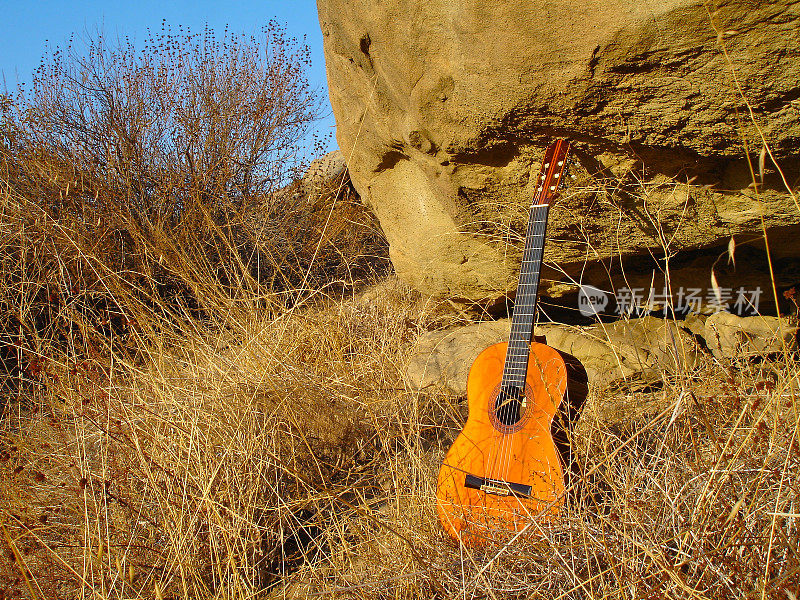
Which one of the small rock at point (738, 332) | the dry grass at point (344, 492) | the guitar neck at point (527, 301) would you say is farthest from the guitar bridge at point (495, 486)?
the small rock at point (738, 332)

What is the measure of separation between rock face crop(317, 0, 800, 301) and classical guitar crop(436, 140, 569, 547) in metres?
0.20

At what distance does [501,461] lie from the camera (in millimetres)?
1945

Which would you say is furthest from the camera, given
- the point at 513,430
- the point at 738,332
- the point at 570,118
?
the point at 738,332

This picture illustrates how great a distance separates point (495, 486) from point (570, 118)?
1290 millimetres

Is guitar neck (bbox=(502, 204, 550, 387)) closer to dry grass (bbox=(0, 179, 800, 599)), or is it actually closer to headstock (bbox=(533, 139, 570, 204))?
headstock (bbox=(533, 139, 570, 204))

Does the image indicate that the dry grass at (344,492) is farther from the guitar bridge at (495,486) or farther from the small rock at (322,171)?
the small rock at (322,171)

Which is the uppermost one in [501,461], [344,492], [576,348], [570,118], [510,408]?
[570,118]

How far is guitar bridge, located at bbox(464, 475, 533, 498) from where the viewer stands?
1843 mm

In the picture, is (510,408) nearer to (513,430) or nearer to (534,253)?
(513,430)

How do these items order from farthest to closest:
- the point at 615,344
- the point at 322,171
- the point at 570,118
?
the point at 322,171 < the point at 615,344 < the point at 570,118

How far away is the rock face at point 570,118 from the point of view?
5.96 feet

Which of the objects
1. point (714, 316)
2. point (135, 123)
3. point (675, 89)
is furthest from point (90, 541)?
point (135, 123)

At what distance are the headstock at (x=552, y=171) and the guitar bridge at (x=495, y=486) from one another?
1.00m

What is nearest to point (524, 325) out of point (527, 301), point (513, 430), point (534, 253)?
point (527, 301)
